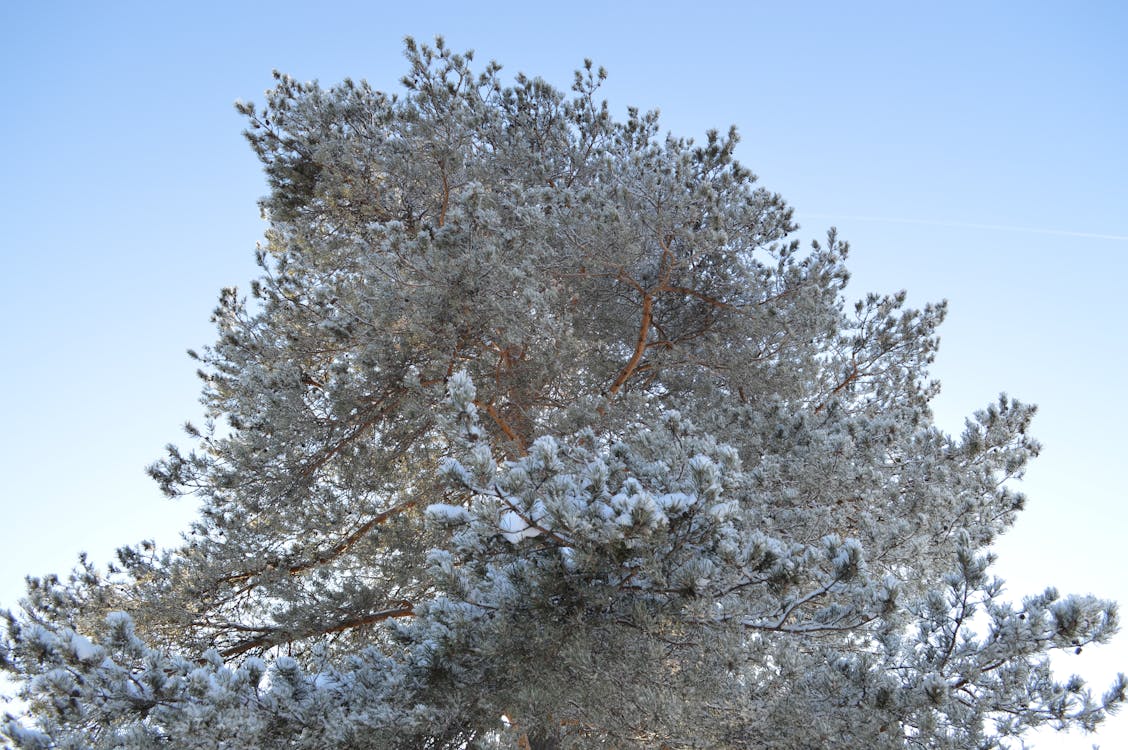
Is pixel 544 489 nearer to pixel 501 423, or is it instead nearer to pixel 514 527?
pixel 514 527

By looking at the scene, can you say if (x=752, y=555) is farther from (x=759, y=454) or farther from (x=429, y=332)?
(x=429, y=332)

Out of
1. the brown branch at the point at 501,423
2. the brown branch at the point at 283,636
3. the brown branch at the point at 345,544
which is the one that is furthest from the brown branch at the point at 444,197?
the brown branch at the point at 283,636

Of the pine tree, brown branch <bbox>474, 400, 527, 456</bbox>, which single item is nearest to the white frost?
the pine tree

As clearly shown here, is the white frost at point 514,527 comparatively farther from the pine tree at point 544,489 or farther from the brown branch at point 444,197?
the brown branch at point 444,197

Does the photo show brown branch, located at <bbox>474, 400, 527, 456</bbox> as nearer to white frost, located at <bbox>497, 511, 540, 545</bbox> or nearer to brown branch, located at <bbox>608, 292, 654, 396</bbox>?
brown branch, located at <bbox>608, 292, 654, 396</bbox>

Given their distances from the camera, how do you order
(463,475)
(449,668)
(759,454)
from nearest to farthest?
(463,475)
(449,668)
(759,454)

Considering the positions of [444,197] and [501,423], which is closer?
[501,423]

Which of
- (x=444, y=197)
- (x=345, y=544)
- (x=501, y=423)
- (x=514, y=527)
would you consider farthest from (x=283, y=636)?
(x=444, y=197)

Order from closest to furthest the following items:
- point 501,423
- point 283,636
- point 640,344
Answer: point 283,636 → point 501,423 → point 640,344

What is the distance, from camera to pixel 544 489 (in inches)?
128

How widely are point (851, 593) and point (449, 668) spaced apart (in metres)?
2.17

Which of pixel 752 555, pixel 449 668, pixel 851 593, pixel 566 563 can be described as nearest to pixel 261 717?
pixel 449 668

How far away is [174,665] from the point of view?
3.66 meters

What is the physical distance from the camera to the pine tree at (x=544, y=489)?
138 inches
